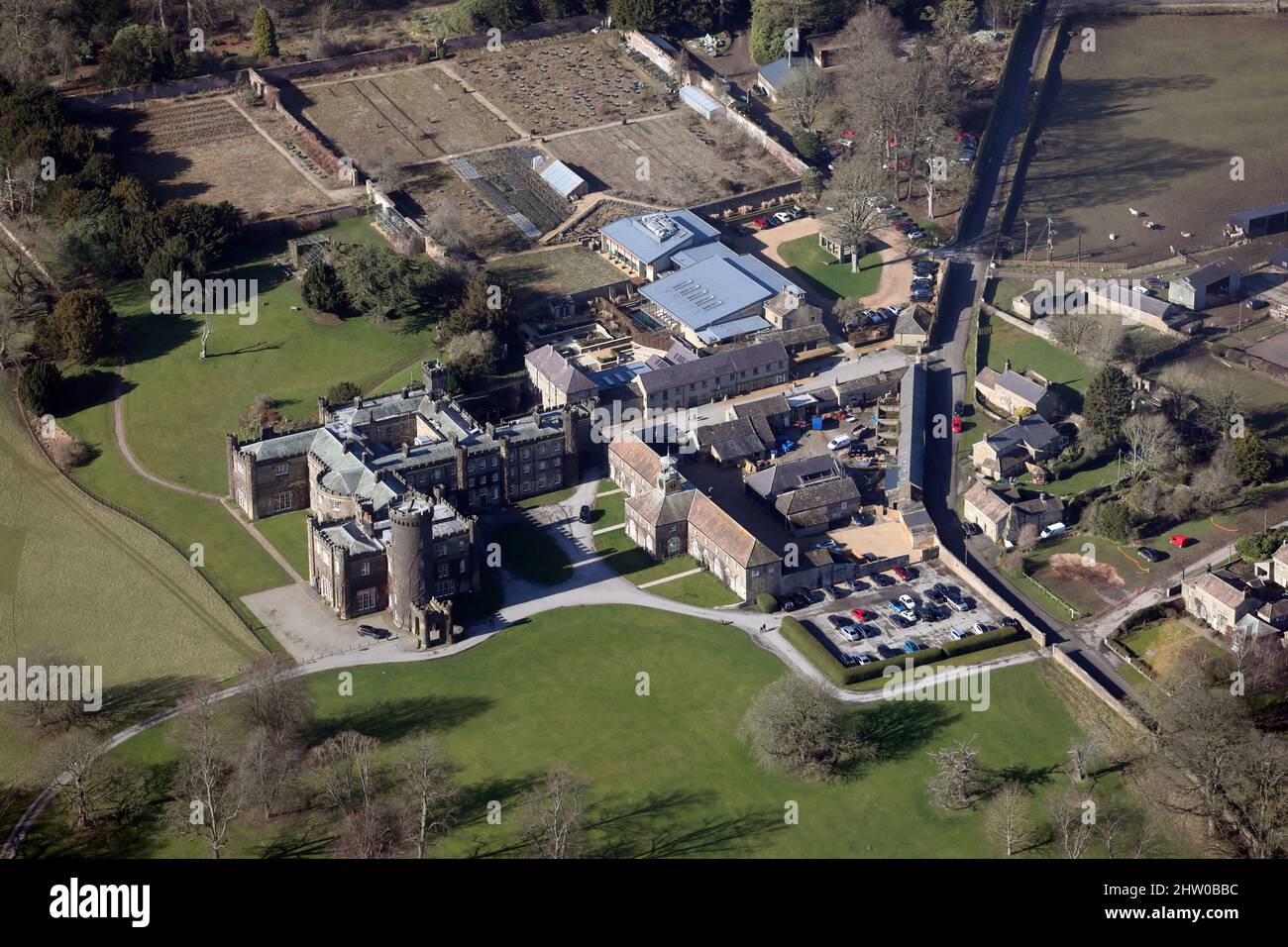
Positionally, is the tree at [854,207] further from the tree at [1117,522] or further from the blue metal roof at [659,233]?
the tree at [1117,522]

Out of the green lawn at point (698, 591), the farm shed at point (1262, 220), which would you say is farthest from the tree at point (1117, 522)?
the farm shed at point (1262, 220)

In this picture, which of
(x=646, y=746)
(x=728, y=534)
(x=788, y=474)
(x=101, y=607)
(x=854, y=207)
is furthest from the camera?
(x=854, y=207)

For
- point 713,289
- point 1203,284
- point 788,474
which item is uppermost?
point 1203,284

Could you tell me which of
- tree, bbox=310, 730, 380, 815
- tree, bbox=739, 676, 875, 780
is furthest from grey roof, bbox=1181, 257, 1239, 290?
Answer: tree, bbox=310, 730, 380, 815

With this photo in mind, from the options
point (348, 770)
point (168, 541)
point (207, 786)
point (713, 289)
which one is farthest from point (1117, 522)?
point (168, 541)

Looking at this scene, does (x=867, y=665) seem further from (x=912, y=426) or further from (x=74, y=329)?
(x=74, y=329)

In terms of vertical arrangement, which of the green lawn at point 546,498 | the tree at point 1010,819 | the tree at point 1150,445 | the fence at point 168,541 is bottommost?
the fence at point 168,541
